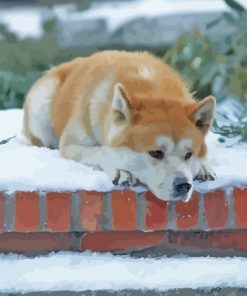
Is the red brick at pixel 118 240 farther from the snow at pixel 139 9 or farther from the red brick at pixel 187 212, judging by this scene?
the snow at pixel 139 9

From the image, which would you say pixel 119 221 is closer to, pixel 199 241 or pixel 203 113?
pixel 199 241

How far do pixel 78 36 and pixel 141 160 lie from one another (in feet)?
2.15

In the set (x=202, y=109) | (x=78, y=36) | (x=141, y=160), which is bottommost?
(x=141, y=160)

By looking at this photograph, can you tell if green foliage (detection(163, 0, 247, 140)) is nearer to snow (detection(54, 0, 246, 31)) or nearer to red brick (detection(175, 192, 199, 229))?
snow (detection(54, 0, 246, 31))

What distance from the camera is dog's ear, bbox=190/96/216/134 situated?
5.44ft

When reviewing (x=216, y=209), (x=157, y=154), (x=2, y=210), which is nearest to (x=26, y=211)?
(x=2, y=210)

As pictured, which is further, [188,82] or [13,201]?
[188,82]

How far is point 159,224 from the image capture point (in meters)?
1.64

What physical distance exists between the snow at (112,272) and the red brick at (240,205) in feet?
0.29

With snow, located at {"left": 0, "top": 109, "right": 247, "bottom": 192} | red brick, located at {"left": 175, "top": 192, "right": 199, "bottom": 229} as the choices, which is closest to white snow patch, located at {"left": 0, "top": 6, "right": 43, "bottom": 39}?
snow, located at {"left": 0, "top": 109, "right": 247, "bottom": 192}

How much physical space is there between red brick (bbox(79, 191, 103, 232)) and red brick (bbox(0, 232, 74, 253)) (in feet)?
0.18

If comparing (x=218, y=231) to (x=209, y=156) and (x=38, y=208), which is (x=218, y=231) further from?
(x=38, y=208)

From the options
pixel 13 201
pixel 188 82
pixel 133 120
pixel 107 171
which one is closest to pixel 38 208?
pixel 13 201

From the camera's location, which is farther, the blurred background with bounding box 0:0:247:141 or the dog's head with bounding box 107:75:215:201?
the blurred background with bounding box 0:0:247:141
